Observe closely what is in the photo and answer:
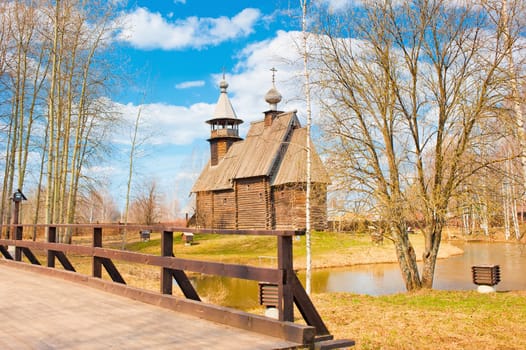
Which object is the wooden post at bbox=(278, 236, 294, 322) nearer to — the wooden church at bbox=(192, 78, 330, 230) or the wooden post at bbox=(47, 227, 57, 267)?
the wooden post at bbox=(47, 227, 57, 267)

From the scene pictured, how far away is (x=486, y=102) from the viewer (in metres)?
11.3

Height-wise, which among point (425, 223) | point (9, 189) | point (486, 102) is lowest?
point (425, 223)

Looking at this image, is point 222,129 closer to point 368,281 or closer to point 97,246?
point 368,281

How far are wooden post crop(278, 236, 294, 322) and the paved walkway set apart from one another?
0.26m

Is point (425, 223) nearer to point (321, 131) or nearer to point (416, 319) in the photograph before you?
point (321, 131)

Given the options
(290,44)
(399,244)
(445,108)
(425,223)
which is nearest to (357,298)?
(399,244)

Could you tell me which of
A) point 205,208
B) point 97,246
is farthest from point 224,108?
point 97,246

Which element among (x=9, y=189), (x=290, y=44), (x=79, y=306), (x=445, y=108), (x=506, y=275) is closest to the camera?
(x=79, y=306)

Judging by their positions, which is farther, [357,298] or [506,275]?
[506,275]

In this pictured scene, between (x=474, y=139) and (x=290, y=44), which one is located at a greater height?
(x=290, y=44)

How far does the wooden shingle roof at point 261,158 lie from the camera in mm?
32478

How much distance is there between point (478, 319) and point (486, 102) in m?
5.91

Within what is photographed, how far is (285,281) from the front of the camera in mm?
4195

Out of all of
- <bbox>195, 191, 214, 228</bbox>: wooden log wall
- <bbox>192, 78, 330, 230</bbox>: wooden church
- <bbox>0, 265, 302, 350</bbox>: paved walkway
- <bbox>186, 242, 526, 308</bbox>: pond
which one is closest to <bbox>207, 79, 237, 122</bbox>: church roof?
<bbox>192, 78, 330, 230</bbox>: wooden church
